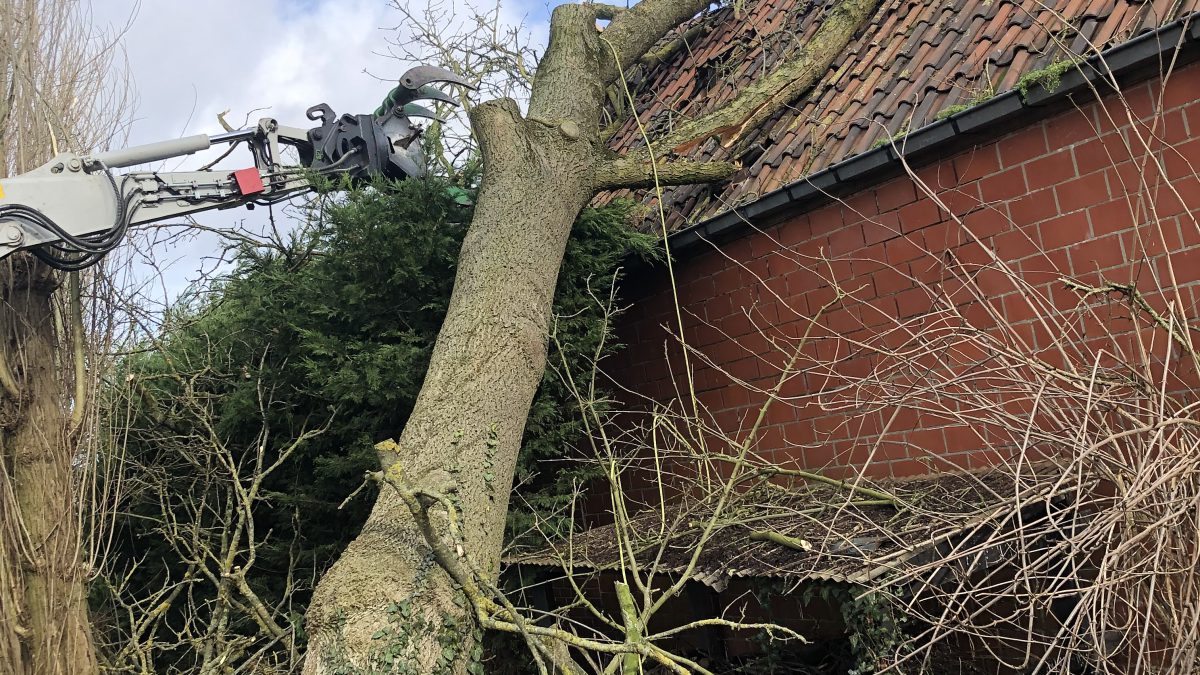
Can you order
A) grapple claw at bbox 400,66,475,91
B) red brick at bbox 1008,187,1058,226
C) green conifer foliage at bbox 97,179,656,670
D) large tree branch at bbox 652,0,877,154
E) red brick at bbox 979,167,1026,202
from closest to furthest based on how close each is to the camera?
red brick at bbox 1008,187,1058,226, red brick at bbox 979,167,1026,202, green conifer foliage at bbox 97,179,656,670, grapple claw at bbox 400,66,475,91, large tree branch at bbox 652,0,877,154

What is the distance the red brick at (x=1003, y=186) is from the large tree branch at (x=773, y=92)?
2.20m

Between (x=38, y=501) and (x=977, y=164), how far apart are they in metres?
5.20

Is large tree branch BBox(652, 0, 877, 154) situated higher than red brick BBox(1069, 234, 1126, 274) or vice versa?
large tree branch BBox(652, 0, 877, 154)

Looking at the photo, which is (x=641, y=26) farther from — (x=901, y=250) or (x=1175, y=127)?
(x=1175, y=127)

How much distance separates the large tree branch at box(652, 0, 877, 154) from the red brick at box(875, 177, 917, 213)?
5.43 ft

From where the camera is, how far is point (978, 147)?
4938mm

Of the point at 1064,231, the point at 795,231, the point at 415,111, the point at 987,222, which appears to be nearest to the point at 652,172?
the point at 795,231

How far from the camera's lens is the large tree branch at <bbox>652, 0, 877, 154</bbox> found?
673 cm

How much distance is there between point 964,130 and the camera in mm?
4859

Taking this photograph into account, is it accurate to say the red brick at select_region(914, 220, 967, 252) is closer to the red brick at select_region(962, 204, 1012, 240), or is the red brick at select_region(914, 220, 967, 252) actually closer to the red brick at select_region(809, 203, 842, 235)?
the red brick at select_region(962, 204, 1012, 240)

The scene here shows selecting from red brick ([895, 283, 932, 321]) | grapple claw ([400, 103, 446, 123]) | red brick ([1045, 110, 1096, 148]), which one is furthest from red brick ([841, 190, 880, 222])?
grapple claw ([400, 103, 446, 123])

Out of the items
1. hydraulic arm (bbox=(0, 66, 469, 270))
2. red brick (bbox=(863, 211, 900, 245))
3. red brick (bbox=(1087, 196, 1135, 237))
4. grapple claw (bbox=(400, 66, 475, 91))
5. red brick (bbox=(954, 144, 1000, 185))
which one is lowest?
red brick (bbox=(1087, 196, 1135, 237))

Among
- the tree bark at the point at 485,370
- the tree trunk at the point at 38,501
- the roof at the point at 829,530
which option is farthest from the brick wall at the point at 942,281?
the tree trunk at the point at 38,501

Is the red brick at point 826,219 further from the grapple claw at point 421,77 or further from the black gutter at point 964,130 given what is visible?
the grapple claw at point 421,77
